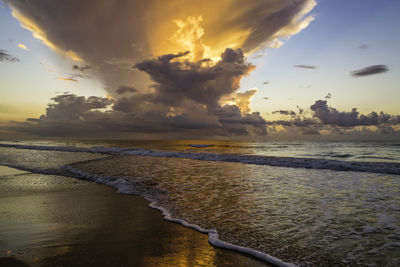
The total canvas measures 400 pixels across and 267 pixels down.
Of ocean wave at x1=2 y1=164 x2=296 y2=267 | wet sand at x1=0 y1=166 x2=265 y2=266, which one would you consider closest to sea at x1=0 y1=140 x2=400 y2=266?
ocean wave at x1=2 y1=164 x2=296 y2=267

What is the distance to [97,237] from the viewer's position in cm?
489

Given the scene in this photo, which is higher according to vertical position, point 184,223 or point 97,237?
point 97,237

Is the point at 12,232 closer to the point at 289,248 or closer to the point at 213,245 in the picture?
the point at 213,245

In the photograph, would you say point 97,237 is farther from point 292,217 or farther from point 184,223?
point 292,217

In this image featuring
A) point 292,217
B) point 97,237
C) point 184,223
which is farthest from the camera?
point 292,217

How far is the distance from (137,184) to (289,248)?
28.1ft

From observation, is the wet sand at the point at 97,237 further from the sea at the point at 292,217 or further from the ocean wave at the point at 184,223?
the sea at the point at 292,217

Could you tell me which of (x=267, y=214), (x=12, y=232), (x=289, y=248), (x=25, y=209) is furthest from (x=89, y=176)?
(x=289, y=248)

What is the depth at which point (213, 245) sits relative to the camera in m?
4.64

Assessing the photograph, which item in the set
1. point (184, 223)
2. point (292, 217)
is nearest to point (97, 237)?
point (184, 223)

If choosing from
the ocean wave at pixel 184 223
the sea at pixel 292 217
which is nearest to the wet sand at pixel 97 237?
the ocean wave at pixel 184 223

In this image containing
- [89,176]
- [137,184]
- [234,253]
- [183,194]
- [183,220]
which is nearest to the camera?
[234,253]

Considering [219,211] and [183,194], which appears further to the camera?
[183,194]

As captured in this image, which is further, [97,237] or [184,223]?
[184,223]
